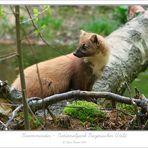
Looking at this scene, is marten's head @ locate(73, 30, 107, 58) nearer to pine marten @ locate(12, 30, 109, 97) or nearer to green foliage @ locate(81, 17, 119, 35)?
pine marten @ locate(12, 30, 109, 97)

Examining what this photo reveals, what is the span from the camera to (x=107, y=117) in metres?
2.42

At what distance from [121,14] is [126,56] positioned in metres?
2.59

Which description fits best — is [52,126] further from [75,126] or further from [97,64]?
[97,64]

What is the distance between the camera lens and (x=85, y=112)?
2.43 meters

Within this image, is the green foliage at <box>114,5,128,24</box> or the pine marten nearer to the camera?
the pine marten

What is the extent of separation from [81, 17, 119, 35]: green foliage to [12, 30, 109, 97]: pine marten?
2.32m

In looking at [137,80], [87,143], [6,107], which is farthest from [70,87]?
[87,143]

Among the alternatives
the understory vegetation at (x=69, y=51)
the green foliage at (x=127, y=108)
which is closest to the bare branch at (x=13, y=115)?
the understory vegetation at (x=69, y=51)

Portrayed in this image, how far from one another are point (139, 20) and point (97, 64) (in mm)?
636

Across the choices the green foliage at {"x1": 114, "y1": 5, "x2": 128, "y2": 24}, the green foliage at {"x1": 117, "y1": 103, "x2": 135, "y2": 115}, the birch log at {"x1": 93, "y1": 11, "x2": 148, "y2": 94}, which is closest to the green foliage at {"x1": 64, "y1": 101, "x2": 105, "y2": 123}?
the green foliage at {"x1": 117, "y1": 103, "x2": 135, "y2": 115}

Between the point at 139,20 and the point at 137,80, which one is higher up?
the point at 139,20

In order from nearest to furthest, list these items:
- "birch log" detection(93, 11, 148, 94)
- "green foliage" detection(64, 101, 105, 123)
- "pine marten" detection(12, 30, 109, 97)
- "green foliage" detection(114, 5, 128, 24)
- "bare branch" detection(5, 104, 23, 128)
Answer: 1. "bare branch" detection(5, 104, 23, 128)
2. "green foliage" detection(64, 101, 105, 123)
3. "pine marten" detection(12, 30, 109, 97)
4. "birch log" detection(93, 11, 148, 94)
5. "green foliage" detection(114, 5, 128, 24)

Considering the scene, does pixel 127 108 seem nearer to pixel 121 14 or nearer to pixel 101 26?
pixel 101 26

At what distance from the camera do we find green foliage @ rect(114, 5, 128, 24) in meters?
5.78
